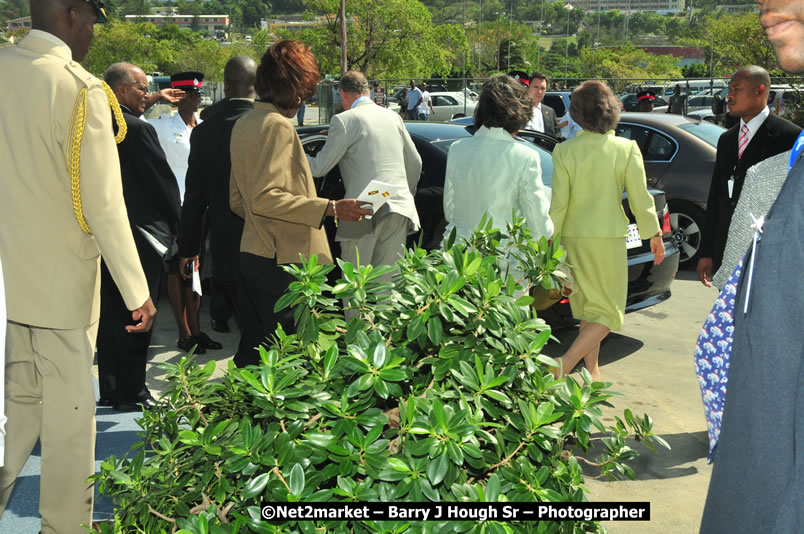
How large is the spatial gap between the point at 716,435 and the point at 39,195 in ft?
7.61

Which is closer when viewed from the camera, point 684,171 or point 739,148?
point 739,148

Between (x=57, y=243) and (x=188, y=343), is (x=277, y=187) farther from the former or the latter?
(x=188, y=343)

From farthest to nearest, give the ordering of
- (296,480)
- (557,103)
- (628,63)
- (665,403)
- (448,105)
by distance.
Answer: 1. (628,63)
2. (448,105)
3. (557,103)
4. (665,403)
5. (296,480)

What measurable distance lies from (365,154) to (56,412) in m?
2.48

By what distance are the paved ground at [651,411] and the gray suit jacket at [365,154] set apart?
1578 mm

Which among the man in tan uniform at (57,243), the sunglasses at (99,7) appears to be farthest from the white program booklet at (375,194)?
the sunglasses at (99,7)

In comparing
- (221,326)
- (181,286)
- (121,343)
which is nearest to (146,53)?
(221,326)

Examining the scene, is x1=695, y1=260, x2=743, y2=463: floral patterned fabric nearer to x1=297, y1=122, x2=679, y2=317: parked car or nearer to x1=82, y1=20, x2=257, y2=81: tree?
x1=297, y1=122, x2=679, y2=317: parked car

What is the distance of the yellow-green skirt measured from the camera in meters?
4.55

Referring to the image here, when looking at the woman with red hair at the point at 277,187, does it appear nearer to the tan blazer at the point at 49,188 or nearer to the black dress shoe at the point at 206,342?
the tan blazer at the point at 49,188

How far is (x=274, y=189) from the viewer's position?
3.56 metres

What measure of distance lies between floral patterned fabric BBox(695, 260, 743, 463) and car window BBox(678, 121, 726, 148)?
7.83 meters

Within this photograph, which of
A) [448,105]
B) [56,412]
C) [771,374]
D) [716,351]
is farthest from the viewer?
[448,105]

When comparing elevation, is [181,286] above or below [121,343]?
below
